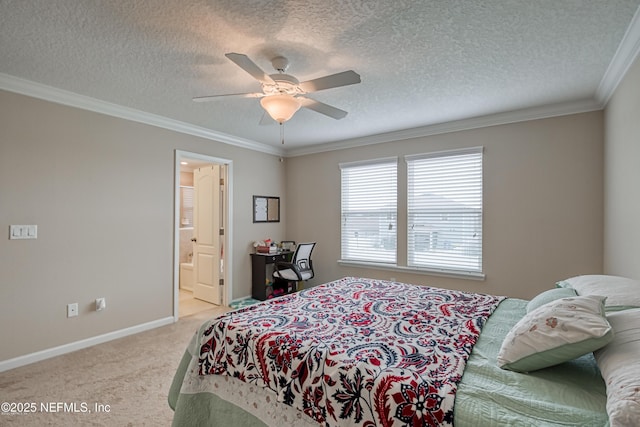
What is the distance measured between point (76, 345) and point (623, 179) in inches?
203

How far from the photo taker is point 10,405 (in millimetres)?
2203

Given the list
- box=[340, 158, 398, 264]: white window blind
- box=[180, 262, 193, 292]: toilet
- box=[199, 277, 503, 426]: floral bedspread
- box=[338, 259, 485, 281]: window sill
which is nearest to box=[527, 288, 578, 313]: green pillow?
box=[199, 277, 503, 426]: floral bedspread

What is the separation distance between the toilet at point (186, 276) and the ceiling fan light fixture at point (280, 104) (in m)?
4.07

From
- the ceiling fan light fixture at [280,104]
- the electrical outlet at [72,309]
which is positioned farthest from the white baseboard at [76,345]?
the ceiling fan light fixture at [280,104]

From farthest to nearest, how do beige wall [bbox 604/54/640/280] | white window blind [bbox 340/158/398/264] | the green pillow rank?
1. white window blind [bbox 340/158/398/264]
2. beige wall [bbox 604/54/640/280]
3. the green pillow

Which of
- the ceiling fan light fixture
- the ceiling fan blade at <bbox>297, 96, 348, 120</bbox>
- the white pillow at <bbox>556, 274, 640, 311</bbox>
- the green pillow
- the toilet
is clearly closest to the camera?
the white pillow at <bbox>556, 274, 640, 311</bbox>

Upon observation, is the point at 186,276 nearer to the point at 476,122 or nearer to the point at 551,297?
the point at 476,122

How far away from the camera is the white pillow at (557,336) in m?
1.16

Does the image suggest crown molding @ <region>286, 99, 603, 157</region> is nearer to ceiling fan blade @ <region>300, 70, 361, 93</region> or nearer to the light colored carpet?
ceiling fan blade @ <region>300, 70, 361, 93</region>

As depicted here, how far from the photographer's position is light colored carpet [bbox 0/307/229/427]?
2078mm

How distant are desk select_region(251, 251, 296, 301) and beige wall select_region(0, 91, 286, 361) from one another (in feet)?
4.35

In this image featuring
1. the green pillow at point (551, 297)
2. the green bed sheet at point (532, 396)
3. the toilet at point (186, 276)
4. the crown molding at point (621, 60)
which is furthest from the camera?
the toilet at point (186, 276)

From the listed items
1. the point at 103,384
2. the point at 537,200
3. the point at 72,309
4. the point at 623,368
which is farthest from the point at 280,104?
the point at 537,200

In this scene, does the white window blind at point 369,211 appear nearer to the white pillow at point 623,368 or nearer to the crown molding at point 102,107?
the crown molding at point 102,107
